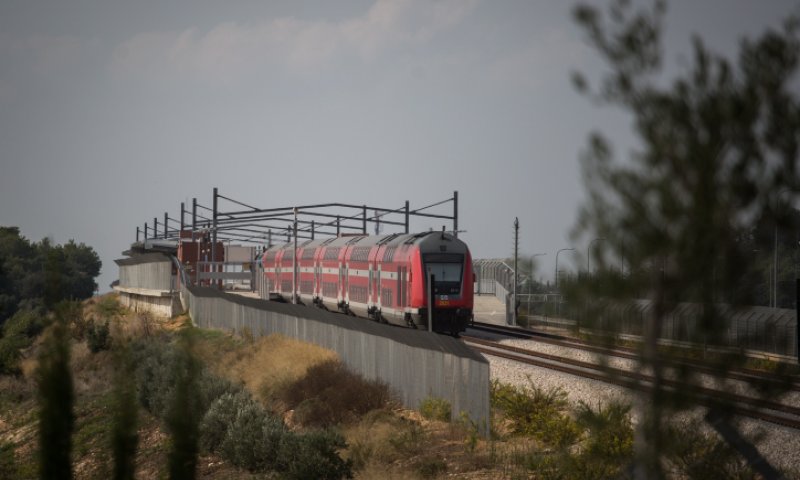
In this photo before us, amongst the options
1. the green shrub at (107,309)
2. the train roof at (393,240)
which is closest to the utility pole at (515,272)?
the train roof at (393,240)

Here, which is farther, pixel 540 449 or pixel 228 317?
pixel 228 317

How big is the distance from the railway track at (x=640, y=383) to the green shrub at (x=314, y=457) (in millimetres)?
4196

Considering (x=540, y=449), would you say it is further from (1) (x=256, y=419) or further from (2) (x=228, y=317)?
(2) (x=228, y=317)

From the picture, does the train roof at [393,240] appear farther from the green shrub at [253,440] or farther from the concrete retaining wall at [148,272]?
the green shrub at [253,440]

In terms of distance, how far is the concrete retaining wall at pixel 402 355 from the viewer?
53.6ft

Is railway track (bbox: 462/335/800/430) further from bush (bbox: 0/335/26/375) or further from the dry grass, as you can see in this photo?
bush (bbox: 0/335/26/375)

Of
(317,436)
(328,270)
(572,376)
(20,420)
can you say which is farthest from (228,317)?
(317,436)

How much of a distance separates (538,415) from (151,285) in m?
47.2

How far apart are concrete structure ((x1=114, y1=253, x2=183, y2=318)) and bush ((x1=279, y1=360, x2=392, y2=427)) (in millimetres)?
33488

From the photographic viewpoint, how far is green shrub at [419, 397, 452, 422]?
17.5m

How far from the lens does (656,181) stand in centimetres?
636

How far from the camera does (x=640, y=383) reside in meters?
6.82

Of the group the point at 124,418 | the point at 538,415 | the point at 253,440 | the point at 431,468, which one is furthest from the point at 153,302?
the point at 124,418

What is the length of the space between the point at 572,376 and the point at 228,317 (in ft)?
71.7
